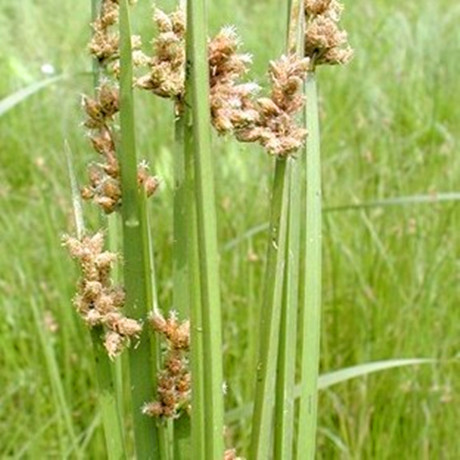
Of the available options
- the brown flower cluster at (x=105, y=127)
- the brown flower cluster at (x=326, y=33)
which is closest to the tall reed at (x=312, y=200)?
the brown flower cluster at (x=326, y=33)

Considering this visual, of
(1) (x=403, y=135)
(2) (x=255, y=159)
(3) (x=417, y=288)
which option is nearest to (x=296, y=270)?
(3) (x=417, y=288)

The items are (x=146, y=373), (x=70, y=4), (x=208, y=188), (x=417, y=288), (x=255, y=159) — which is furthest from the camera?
(x=70, y=4)

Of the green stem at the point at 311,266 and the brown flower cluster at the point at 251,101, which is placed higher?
the brown flower cluster at the point at 251,101

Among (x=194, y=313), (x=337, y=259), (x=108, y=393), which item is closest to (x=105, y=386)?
(x=108, y=393)

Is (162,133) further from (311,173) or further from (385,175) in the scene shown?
(311,173)

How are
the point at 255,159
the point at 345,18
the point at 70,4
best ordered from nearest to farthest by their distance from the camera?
1. the point at 255,159
2. the point at 345,18
3. the point at 70,4

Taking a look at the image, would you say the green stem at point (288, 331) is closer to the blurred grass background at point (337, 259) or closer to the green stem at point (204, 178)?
the green stem at point (204, 178)

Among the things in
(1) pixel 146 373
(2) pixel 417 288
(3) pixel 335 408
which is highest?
(1) pixel 146 373
